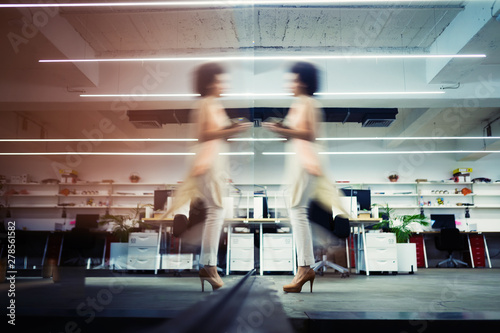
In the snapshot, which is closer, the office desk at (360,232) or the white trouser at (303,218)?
the white trouser at (303,218)

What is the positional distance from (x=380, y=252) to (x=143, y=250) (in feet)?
10.6

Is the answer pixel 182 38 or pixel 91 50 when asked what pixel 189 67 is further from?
pixel 91 50

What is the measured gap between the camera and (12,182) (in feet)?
2.62

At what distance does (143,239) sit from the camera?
191 inches

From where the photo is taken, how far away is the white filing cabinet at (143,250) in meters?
4.50

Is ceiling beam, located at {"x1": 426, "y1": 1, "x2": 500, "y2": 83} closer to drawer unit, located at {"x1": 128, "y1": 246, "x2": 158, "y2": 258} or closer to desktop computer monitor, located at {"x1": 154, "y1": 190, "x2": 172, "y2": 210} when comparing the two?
desktop computer monitor, located at {"x1": 154, "y1": 190, "x2": 172, "y2": 210}

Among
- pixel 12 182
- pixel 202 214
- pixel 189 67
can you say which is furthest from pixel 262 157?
pixel 12 182

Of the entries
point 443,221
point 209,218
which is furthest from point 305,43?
point 443,221

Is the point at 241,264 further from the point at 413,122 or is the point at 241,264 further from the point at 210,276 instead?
the point at 413,122

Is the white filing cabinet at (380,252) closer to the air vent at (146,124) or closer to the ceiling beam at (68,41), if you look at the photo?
the air vent at (146,124)

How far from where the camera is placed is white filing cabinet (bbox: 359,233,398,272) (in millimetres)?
5211

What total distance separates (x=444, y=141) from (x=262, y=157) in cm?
500

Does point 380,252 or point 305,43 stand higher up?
point 305,43

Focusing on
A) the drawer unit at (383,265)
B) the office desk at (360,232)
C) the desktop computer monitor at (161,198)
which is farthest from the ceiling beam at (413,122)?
the desktop computer monitor at (161,198)
